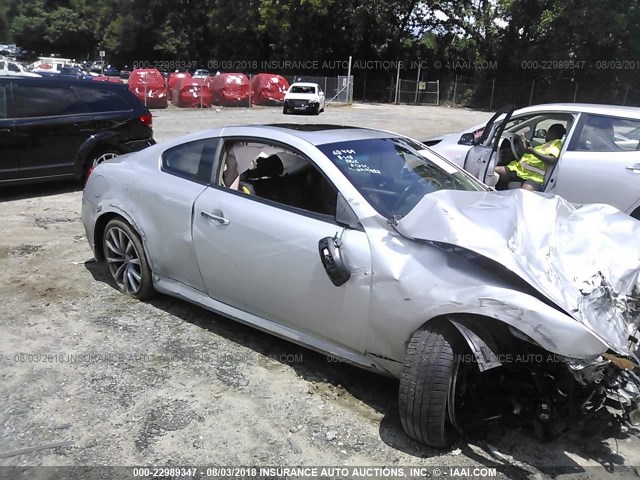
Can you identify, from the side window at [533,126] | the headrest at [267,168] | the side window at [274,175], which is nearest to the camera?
the side window at [274,175]

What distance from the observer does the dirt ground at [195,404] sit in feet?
9.82

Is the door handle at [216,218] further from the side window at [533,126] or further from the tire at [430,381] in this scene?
the side window at [533,126]

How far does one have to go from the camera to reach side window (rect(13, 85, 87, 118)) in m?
7.98

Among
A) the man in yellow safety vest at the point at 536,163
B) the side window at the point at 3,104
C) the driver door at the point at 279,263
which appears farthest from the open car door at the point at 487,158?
the side window at the point at 3,104

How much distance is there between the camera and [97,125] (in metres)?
8.66

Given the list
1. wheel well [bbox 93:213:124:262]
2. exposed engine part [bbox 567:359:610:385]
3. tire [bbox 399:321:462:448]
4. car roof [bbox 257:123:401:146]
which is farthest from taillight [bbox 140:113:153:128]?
exposed engine part [bbox 567:359:610:385]

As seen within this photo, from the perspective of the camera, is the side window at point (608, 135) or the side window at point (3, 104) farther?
the side window at point (3, 104)

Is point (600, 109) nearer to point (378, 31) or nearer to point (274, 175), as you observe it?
point (274, 175)

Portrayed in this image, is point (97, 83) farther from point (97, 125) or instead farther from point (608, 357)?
point (608, 357)

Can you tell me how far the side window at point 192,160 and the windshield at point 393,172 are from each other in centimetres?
93

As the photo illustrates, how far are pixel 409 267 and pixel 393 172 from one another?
0.98m

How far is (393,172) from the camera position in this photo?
3.88m

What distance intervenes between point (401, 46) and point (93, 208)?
44492 millimetres

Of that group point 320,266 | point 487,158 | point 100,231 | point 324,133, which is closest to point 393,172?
point 324,133
